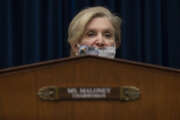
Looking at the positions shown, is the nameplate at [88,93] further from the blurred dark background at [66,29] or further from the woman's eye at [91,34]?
the blurred dark background at [66,29]

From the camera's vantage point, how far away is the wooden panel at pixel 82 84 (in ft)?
2.31

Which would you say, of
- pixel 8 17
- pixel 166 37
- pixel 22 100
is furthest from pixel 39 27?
pixel 22 100

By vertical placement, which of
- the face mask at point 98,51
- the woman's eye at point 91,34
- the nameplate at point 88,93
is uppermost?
the woman's eye at point 91,34

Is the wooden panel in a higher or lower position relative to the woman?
lower

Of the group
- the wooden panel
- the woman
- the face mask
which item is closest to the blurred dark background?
the woman

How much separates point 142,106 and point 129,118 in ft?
0.13

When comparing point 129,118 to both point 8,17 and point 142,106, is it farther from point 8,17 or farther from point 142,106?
point 8,17

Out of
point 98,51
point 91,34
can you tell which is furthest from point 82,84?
point 91,34

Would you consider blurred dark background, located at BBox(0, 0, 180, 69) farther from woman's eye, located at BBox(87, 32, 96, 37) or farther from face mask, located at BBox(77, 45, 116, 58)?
face mask, located at BBox(77, 45, 116, 58)

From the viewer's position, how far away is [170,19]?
200 centimetres

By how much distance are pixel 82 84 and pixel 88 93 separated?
0.9 inches

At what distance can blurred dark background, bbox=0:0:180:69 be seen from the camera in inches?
75.9

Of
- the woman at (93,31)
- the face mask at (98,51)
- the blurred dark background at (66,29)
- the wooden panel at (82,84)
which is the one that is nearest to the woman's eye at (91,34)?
the woman at (93,31)

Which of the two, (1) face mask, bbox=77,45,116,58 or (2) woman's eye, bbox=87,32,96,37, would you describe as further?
(2) woman's eye, bbox=87,32,96,37
